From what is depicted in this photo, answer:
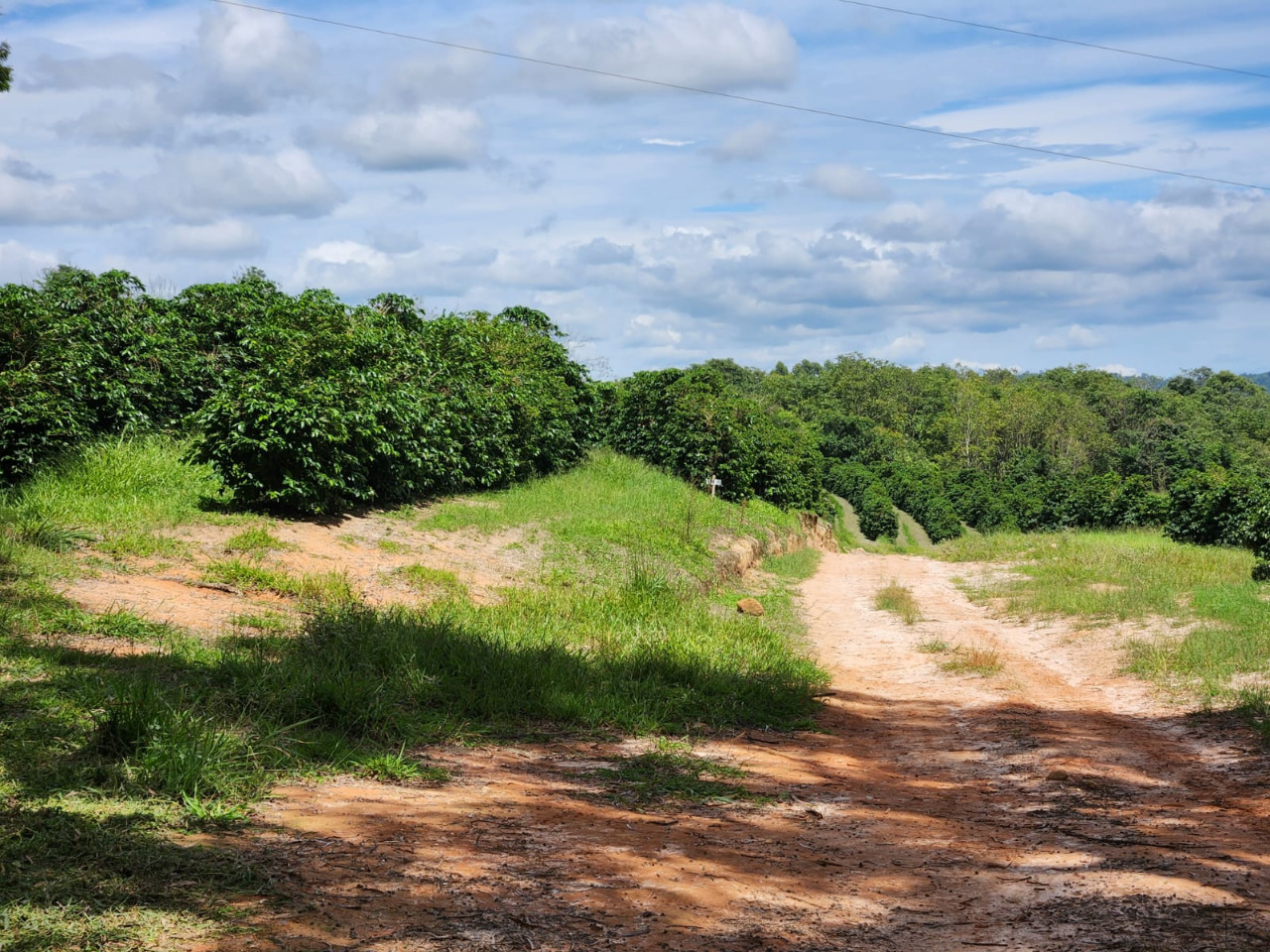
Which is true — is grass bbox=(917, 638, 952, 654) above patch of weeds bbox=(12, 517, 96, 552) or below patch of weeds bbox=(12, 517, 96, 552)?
below

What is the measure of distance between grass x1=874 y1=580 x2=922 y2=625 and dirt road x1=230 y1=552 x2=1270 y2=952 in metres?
6.30

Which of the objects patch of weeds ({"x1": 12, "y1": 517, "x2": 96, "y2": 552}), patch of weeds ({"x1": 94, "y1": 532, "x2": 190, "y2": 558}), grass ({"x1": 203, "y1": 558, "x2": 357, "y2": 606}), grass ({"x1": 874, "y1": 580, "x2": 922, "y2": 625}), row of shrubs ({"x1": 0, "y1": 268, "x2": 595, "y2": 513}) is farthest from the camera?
grass ({"x1": 874, "y1": 580, "x2": 922, "y2": 625})

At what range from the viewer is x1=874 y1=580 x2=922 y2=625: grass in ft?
46.8

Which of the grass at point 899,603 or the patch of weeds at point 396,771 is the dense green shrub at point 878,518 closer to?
the grass at point 899,603

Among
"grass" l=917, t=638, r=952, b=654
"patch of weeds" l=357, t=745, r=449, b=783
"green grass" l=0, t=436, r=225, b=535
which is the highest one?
"green grass" l=0, t=436, r=225, b=535

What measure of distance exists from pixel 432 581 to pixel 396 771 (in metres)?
5.26

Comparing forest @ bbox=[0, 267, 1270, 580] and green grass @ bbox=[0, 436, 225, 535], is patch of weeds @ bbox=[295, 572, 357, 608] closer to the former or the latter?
green grass @ bbox=[0, 436, 225, 535]

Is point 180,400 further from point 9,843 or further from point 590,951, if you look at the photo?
point 590,951

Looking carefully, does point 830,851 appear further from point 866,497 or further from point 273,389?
point 866,497

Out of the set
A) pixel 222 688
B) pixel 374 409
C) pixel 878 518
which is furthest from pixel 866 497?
pixel 222 688

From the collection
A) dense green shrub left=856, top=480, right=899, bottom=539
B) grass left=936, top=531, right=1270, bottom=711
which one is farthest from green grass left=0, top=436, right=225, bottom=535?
dense green shrub left=856, top=480, right=899, bottom=539

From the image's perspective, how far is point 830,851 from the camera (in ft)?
15.6

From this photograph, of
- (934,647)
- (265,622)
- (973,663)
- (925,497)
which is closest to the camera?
(265,622)

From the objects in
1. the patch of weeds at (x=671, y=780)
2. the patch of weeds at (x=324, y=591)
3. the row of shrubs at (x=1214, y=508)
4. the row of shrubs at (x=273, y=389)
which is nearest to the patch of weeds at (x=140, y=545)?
the patch of weeds at (x=324, y=591)
